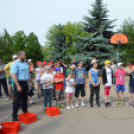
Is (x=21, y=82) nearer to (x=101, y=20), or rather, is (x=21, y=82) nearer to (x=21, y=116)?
(x=21, y=116)

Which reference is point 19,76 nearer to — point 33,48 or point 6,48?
point 6,48

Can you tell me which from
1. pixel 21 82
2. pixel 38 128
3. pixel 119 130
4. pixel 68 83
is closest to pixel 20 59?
pixel 21 82

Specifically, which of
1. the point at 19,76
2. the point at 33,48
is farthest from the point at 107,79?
the point at 33,48

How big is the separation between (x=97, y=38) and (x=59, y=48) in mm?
17121

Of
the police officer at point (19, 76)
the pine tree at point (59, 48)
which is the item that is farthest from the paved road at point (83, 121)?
the pine tree at point (59, 48)

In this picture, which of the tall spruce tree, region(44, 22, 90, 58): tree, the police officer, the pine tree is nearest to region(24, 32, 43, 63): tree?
region(44, 22, 90, 58): tree

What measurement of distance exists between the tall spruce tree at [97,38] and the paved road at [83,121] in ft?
43.5

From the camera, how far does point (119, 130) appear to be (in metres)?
4.01

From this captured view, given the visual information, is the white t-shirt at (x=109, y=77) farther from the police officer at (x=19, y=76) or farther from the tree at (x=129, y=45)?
the tree at (x=129, y=45)

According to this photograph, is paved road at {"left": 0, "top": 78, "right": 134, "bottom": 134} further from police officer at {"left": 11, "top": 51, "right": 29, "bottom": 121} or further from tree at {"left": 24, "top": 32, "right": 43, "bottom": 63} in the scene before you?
tree at {"left": 24, "top": 32, "right": 43, "bottom": 63}

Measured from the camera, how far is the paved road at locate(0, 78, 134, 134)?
4.01 meters

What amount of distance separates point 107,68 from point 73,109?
85.3 inches

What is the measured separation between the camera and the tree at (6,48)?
137 ft

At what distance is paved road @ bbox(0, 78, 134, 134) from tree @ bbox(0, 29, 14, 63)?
38.8 metres
